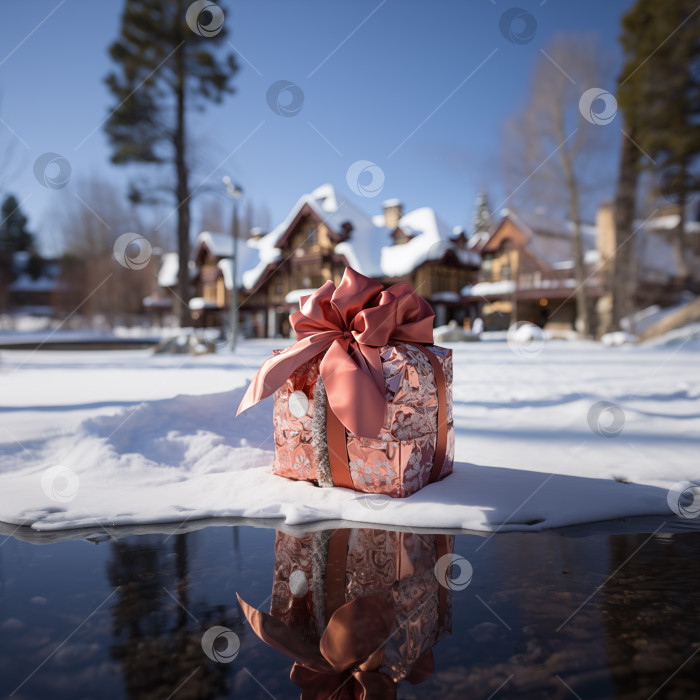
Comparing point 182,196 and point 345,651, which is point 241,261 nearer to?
point 182,196

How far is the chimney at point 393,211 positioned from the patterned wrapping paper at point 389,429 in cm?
2256

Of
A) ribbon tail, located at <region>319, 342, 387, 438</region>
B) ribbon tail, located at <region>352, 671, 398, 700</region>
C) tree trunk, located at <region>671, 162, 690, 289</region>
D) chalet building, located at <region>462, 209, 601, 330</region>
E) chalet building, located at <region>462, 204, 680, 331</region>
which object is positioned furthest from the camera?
chalet building, located at <region>462, 209, 601, 330</region>

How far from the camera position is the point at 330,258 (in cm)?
2298

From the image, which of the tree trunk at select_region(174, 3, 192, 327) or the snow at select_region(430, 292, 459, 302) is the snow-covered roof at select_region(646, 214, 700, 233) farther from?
the tree trunk at select_region(174, 3, 192, 327)

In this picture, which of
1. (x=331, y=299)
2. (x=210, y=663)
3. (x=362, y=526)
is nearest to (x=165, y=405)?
(x=331, y=299)

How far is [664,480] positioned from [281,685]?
2518mm

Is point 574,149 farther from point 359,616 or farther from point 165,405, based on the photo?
point 359,616

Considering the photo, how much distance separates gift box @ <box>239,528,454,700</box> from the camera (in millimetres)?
1123

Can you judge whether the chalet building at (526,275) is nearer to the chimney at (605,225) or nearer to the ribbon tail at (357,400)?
the chimney at (605,225)

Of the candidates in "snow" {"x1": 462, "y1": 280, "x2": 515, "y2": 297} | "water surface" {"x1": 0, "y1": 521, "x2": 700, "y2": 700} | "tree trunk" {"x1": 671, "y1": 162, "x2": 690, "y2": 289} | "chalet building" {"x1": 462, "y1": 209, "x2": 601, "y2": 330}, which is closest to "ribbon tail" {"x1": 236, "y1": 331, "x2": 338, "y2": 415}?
"water surface" {"x1": 0, "y1": 521, "x2": 700, "y2": 700}

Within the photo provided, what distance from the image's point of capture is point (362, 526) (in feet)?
6.73

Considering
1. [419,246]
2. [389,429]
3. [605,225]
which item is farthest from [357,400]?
[605,225]

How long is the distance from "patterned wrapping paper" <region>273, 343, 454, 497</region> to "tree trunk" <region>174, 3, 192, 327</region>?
1154 centimetres

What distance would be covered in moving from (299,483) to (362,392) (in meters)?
0.71
